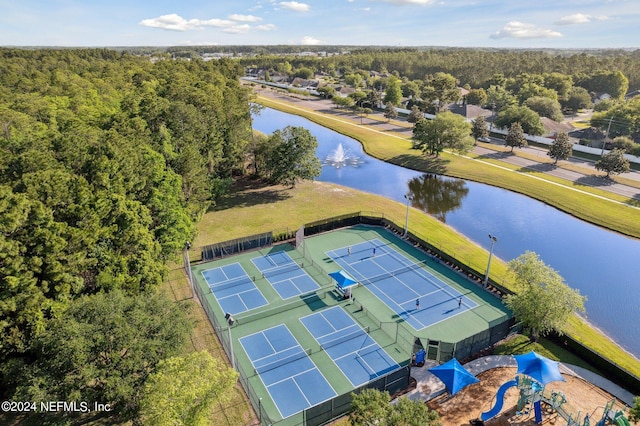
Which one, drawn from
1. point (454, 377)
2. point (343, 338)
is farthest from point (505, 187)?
point (454, 377)

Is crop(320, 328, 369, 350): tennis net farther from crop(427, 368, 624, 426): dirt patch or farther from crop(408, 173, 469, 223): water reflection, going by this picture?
crop(408, 173, 469, 223): water reflection

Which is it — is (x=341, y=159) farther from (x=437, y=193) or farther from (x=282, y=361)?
(x=282, y=361)

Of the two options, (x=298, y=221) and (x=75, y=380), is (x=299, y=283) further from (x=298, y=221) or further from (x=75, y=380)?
(x=75, y=380)

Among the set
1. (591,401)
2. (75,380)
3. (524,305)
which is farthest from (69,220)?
(591,401)

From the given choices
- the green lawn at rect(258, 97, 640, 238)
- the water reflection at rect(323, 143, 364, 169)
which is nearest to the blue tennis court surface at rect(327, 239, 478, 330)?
the green lawn at rect(258, 97, 640, 238)

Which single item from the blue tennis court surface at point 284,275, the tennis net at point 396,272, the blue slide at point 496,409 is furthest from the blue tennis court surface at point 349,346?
the blue slide at point 496,409

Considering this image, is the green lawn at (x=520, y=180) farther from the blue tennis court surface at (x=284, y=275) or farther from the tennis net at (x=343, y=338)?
the blue tennis court surface at (x=284, y=275)
